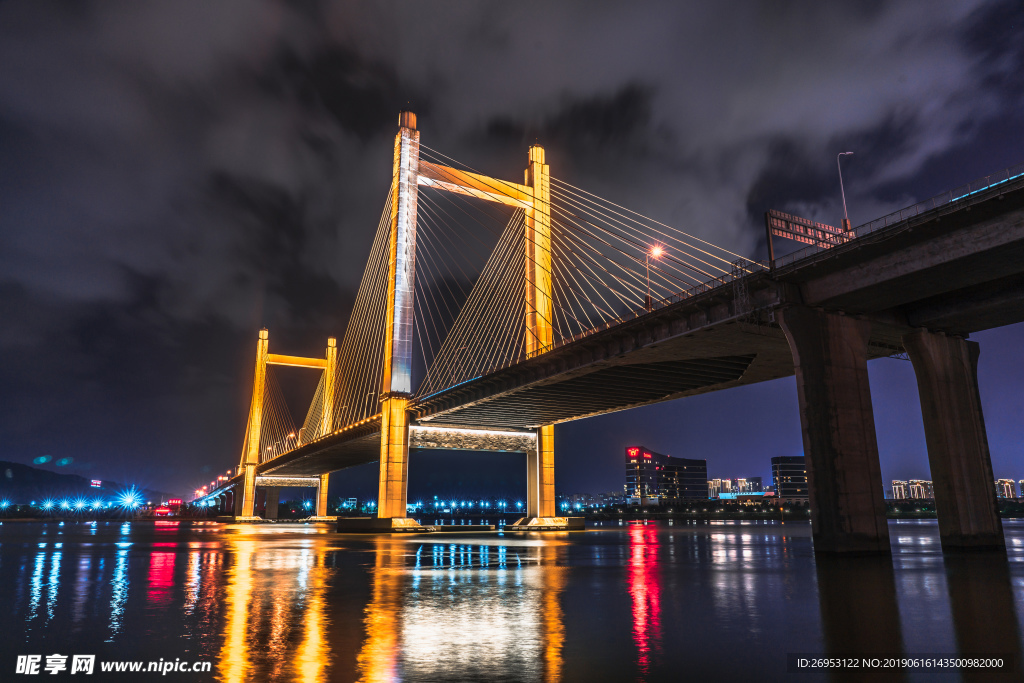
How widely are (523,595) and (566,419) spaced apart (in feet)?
163

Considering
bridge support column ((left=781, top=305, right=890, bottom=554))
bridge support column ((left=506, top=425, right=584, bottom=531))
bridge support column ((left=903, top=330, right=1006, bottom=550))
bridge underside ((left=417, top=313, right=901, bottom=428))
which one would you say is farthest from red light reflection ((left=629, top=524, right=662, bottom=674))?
bridge support column ((left=506, top=425, right=584, bottom=531))

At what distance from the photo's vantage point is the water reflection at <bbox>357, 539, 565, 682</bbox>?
7426 mm

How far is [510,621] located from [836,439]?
19238 mm

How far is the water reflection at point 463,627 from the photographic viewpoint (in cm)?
743

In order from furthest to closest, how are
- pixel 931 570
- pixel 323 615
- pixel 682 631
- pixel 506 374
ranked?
pixel 506 374 → pixel 931 570 → pixel 323 615 → pixel 682 631

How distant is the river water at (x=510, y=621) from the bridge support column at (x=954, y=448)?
A: 9240 millimetres

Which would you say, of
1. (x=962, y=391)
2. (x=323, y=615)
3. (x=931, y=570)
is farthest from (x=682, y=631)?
(x=962, y=391)

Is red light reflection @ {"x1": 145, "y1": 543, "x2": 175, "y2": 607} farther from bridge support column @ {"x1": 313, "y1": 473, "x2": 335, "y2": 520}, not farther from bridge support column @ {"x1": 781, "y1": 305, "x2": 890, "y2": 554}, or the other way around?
bridge support column @ {"x1": 313, "y1": 473, "x2": 335, "y2": 520}

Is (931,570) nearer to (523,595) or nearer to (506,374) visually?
(523,595)

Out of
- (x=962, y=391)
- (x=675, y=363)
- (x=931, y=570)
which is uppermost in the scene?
(x=675, y=363)

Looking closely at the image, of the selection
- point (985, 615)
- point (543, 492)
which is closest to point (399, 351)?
point (543, 492)

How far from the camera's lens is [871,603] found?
505 inches

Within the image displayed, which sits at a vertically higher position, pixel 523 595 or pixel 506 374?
pixel 506 374

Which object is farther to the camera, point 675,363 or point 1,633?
point 675,363
